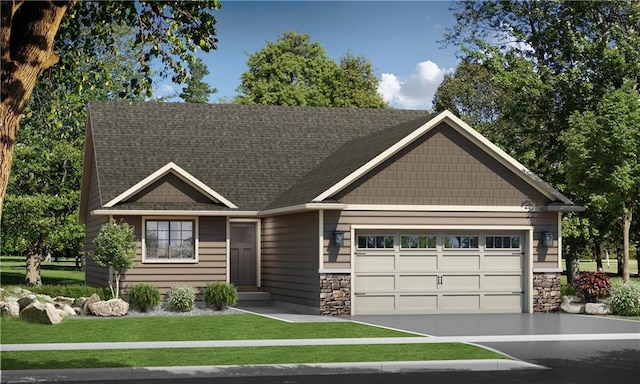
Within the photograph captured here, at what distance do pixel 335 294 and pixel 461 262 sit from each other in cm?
382

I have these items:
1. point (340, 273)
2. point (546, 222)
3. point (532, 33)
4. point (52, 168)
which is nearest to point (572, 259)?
point (532, 33)

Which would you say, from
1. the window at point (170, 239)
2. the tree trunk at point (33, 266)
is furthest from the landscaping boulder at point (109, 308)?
the tree trunk at point (33, 266)

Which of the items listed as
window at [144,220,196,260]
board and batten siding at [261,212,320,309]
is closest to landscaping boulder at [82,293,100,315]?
window at [144,220,196,260]

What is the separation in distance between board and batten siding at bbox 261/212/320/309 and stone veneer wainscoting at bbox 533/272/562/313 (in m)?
6.43

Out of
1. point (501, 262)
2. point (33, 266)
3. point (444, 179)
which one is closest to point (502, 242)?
point (501, 262)

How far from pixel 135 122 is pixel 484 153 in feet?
42.2

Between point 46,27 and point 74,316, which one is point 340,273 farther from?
point 46,27

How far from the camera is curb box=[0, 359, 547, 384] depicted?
43.0ft

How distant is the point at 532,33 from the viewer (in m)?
39.8

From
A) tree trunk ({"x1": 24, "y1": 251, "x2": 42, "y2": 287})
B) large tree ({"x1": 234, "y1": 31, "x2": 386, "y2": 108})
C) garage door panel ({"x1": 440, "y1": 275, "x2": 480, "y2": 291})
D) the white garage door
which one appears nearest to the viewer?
the white garage door

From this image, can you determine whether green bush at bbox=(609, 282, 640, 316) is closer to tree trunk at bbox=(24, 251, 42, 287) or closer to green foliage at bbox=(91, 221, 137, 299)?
green foliage at bbox=(91, 221, 137, 299)

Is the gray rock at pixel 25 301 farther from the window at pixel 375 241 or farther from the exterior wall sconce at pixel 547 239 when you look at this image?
the exterior wall sconce at pixel 547 239

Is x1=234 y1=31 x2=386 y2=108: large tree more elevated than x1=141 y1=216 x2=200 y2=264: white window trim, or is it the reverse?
x1=234 y1=31 x2=386 y2=108: large tree

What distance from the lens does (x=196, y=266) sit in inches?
1109
